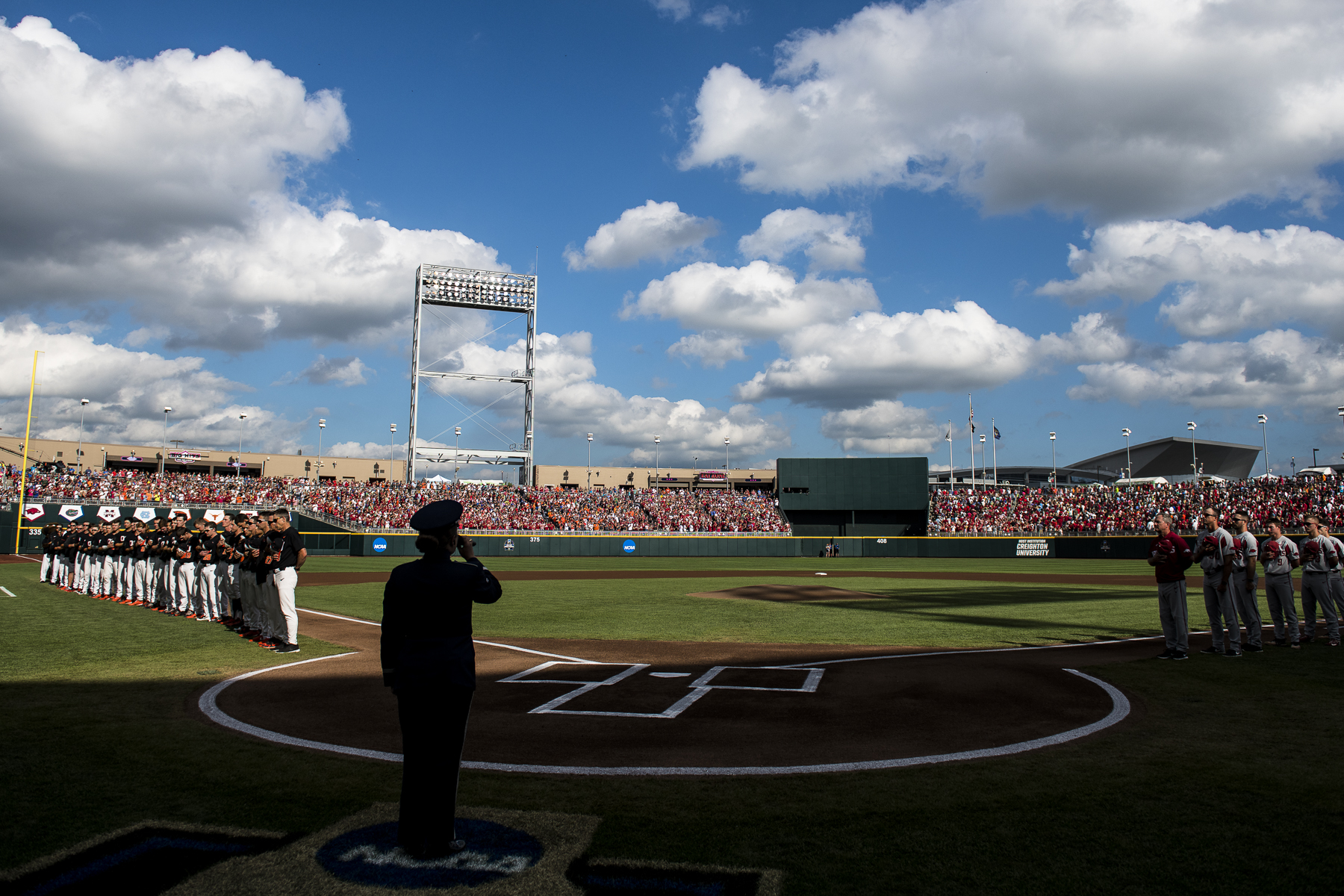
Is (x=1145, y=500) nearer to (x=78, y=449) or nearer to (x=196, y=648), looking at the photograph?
(x=196, y=648)

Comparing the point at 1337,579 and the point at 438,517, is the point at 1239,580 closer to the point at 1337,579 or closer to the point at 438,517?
the point at 1337,579

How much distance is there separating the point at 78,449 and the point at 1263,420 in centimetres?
12110

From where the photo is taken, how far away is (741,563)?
40.8 metres

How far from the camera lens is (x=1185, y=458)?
9744cm

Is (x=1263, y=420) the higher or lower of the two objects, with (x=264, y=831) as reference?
higher

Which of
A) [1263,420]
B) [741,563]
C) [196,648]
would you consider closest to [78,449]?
[741,563]

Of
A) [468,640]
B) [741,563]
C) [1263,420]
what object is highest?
[1263,420]

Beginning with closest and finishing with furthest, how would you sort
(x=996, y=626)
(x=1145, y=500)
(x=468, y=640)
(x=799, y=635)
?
(x=468, y=640) < (x=799, y=635) < (x=996, y=626) < (x=1145, y=500)

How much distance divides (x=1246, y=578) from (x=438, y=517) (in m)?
11.7

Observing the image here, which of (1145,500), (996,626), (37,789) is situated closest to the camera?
Answer: (37,789)

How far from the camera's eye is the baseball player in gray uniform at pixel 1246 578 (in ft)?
35.5

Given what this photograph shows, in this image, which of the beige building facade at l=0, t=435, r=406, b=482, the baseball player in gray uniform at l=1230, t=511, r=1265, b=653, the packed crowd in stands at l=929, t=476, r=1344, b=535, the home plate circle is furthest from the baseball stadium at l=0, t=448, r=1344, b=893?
the beige building facade at l=0, t=435, r=406, b=482

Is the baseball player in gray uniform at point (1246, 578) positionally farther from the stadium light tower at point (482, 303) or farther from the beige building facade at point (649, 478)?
the beige building facade at point (649, 478)

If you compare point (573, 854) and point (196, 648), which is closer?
point (573, 854)
